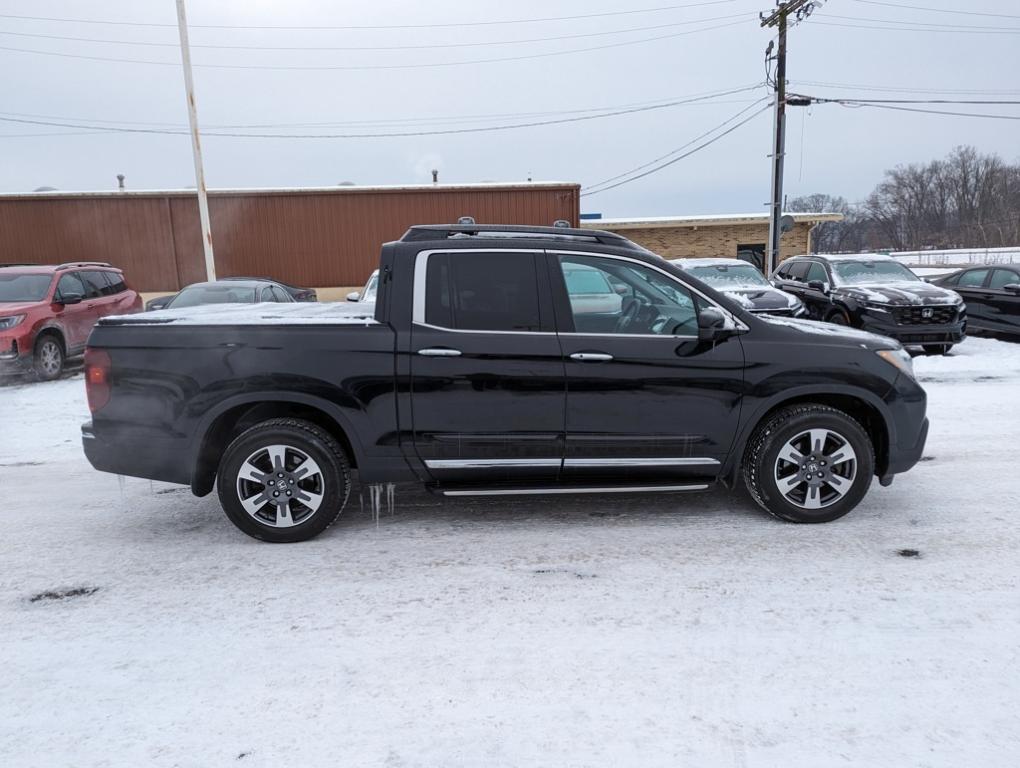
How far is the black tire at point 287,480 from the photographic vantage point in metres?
4.18

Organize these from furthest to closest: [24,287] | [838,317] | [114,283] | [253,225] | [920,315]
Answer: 1. [253,225]
2. [114,283]
3. [838,317]
4. [920,315]
5. [24,287]

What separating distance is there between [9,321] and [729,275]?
12.0m

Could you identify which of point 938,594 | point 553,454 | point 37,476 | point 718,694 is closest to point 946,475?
point 938,594

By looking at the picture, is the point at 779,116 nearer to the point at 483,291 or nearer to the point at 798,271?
the point at 798,271

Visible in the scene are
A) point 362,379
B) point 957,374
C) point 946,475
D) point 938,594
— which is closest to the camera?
point 938,594

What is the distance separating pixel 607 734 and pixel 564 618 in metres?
0.83

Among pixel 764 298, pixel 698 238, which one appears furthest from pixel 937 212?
pixel 764 298

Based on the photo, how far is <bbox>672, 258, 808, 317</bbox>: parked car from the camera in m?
11.8

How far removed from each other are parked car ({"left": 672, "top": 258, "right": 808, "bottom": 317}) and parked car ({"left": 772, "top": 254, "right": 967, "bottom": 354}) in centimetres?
67

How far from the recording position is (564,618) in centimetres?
334

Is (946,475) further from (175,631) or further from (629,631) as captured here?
(175,631)

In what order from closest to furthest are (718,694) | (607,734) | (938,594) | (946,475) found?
(607,734) → (718,694) → (938,594) → (946,475)

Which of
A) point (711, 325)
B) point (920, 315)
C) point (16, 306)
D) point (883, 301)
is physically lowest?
point (920, 315)

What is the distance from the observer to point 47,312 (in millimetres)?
10688
